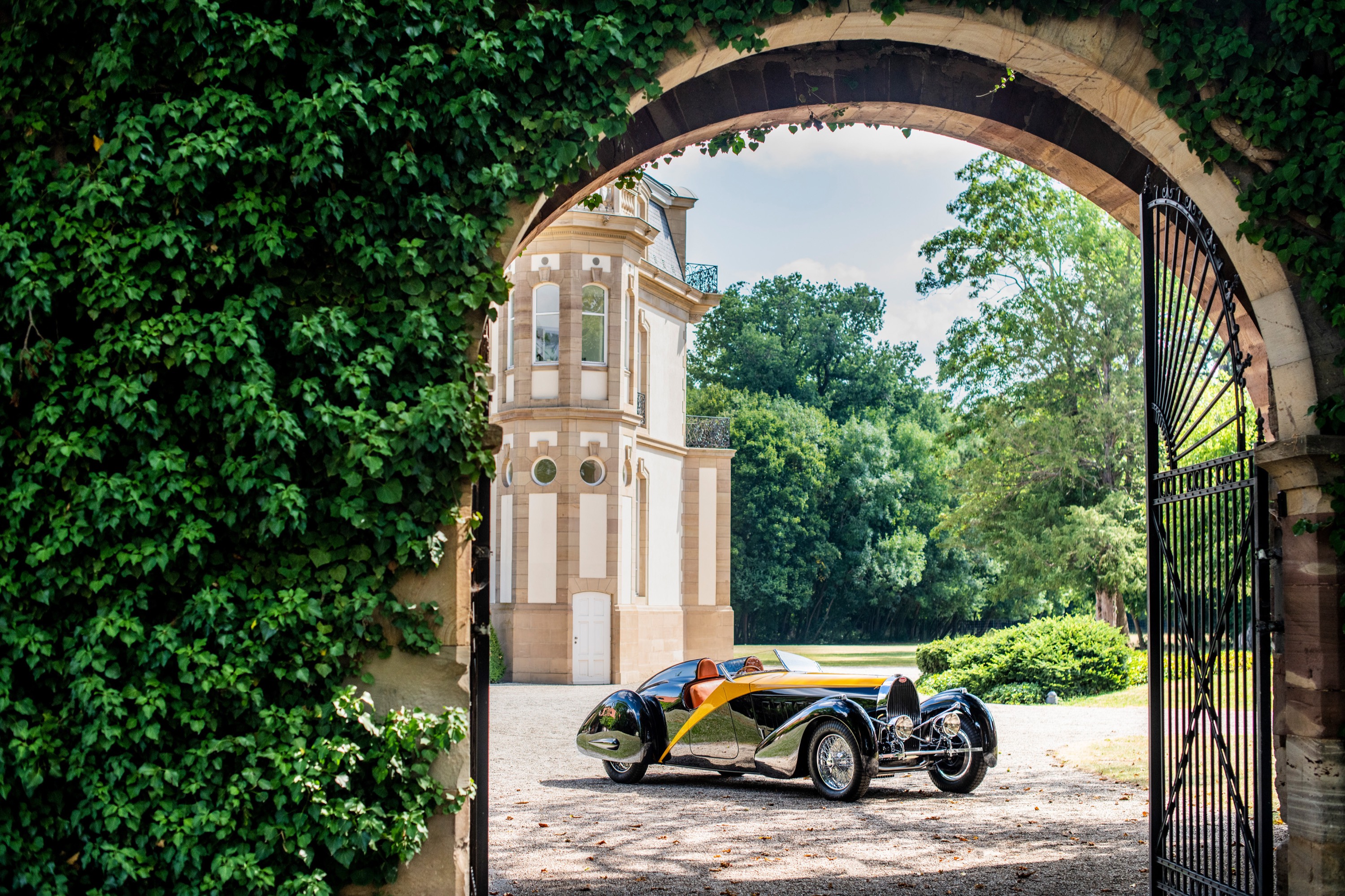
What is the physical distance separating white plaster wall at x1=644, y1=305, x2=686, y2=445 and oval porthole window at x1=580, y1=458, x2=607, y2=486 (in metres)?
2.56

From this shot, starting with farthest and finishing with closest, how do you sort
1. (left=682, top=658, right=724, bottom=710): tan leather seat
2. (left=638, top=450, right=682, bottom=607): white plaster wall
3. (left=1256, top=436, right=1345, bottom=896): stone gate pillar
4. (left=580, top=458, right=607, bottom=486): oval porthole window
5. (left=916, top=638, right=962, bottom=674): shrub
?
(left=638, top=450, right=682, bottom=607): white plaster wall
(left=580, top=458, right=607, bottom=486): oval porthole window
(left=916, top=638, right=962, bottom=674): shrub
(left=682, top=658, right=724, bottom=710): tan leather seat
(left=1256, top=436, right=1345, bottom=896): stone gate pillar

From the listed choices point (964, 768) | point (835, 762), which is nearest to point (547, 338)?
point (835, 762)

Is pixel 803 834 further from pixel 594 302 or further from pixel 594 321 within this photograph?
pixel 594 302

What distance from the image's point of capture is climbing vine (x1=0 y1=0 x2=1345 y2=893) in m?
4.88

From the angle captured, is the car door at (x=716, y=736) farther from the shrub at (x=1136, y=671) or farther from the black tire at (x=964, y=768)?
the shrub at (x=1136, y=671)

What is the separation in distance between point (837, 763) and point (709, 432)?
21.4m

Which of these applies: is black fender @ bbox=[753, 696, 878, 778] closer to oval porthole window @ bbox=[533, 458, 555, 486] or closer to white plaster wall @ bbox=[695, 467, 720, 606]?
oval porthole window @ bbox=[533, 458, 555, 486]

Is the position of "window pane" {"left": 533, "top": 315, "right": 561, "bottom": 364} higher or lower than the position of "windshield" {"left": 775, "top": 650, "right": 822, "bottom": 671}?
higher

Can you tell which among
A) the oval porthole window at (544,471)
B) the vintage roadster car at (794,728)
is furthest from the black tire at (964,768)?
the oval porthole window at (544,471)

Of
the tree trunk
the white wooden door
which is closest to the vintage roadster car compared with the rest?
the white wooden door

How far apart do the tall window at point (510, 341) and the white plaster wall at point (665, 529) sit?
3695mm

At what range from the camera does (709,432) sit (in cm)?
3155

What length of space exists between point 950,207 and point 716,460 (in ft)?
28.5

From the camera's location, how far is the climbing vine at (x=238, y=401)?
488 centimetres
